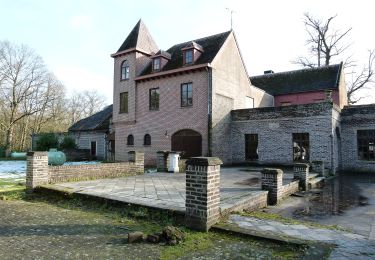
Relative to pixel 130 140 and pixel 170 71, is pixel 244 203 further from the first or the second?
pixel 130 140

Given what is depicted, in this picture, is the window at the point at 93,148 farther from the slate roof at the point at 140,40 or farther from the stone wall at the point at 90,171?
the stone wall at the point at 90,171

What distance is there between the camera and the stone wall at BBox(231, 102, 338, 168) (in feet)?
55.4

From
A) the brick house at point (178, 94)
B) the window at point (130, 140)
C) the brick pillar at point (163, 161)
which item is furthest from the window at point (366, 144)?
the window at point (130, 140)

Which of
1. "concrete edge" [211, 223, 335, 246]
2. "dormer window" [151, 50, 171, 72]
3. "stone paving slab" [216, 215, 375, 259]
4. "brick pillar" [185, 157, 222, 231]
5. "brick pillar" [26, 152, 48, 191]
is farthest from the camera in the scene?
"dormer window" [151, 50, 171, 72]

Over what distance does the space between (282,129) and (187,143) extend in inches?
243

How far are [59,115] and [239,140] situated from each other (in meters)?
Result: 31.7

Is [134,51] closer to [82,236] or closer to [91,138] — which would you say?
[91,138]

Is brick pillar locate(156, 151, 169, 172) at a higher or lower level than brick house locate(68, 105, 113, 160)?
lower

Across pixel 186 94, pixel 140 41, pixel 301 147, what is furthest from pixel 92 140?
pixel 301 147

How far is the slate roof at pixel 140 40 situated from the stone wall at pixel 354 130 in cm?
1519

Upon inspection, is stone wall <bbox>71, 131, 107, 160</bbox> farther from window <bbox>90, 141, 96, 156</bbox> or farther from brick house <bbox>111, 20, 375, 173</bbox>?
brick house <bbox>111, 20, 375, 173</bbox>

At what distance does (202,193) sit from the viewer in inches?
209

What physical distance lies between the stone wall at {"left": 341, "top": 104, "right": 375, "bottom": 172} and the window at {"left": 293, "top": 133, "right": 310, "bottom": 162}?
321 cm

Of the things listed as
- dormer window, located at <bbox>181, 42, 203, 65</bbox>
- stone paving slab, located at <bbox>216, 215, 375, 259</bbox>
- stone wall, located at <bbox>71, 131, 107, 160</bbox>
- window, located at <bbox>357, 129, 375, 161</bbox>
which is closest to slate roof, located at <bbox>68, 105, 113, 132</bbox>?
stone wall, located at <bbox>71, 131, 107, 160</bbox>
